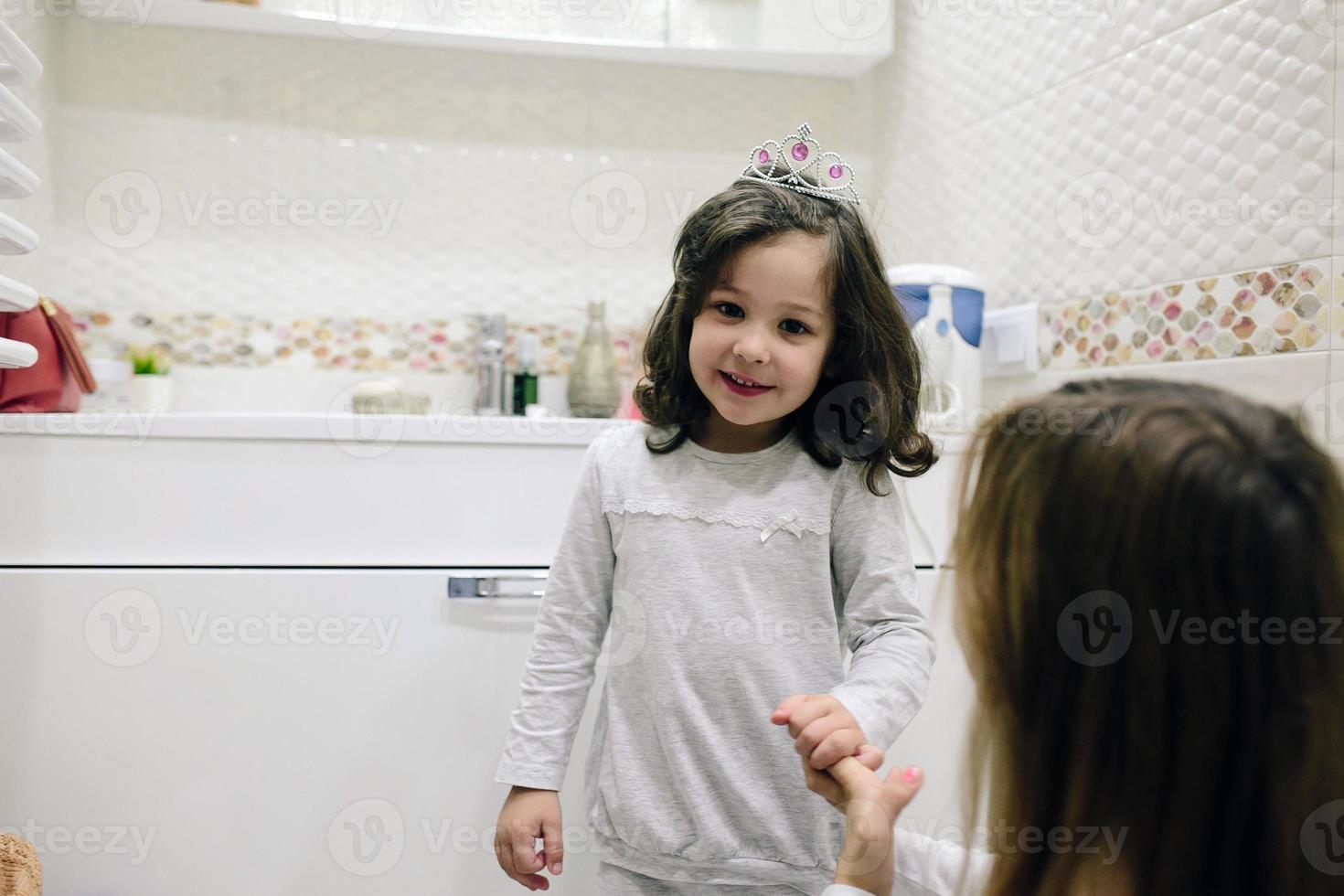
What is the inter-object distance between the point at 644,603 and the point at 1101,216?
86 cm

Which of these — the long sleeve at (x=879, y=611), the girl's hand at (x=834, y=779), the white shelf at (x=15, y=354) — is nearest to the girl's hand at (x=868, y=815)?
the girl's hand at (x=834, y=779)

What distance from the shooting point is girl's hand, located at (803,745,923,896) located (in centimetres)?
54

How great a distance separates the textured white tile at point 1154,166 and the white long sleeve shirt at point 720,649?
574mm

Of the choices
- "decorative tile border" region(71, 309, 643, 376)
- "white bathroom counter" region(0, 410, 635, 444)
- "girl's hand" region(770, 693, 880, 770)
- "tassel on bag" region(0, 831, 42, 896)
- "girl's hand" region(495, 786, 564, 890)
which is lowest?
"tassel on bag" region(0, 831, 42, 896)

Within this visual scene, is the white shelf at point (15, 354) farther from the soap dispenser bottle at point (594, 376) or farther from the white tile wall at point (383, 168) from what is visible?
the soap dispenser bottle at point (594, 376)

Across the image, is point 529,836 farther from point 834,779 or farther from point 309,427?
point 309,427

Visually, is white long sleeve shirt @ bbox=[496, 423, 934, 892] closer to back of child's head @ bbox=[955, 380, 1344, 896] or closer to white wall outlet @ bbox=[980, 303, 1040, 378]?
back of child's head @ bbox=[955, 380, 1344, 896]

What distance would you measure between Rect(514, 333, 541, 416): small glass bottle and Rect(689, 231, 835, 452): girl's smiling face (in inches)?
32.4

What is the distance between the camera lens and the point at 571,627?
92 centimetres

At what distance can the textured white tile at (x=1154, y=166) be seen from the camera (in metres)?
1.07

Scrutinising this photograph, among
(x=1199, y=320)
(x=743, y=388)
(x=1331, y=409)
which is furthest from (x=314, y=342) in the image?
(x=1331, y=409)

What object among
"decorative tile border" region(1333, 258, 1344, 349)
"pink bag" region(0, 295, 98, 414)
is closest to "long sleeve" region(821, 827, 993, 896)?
"decorative tile border" region(1333, 258, 1344, 349)

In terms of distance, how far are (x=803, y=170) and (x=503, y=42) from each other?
94 centimetres

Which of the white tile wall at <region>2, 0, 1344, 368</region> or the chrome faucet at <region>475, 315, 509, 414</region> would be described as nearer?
the white tile wall at <region>2, 0, 1344, 368</region>
